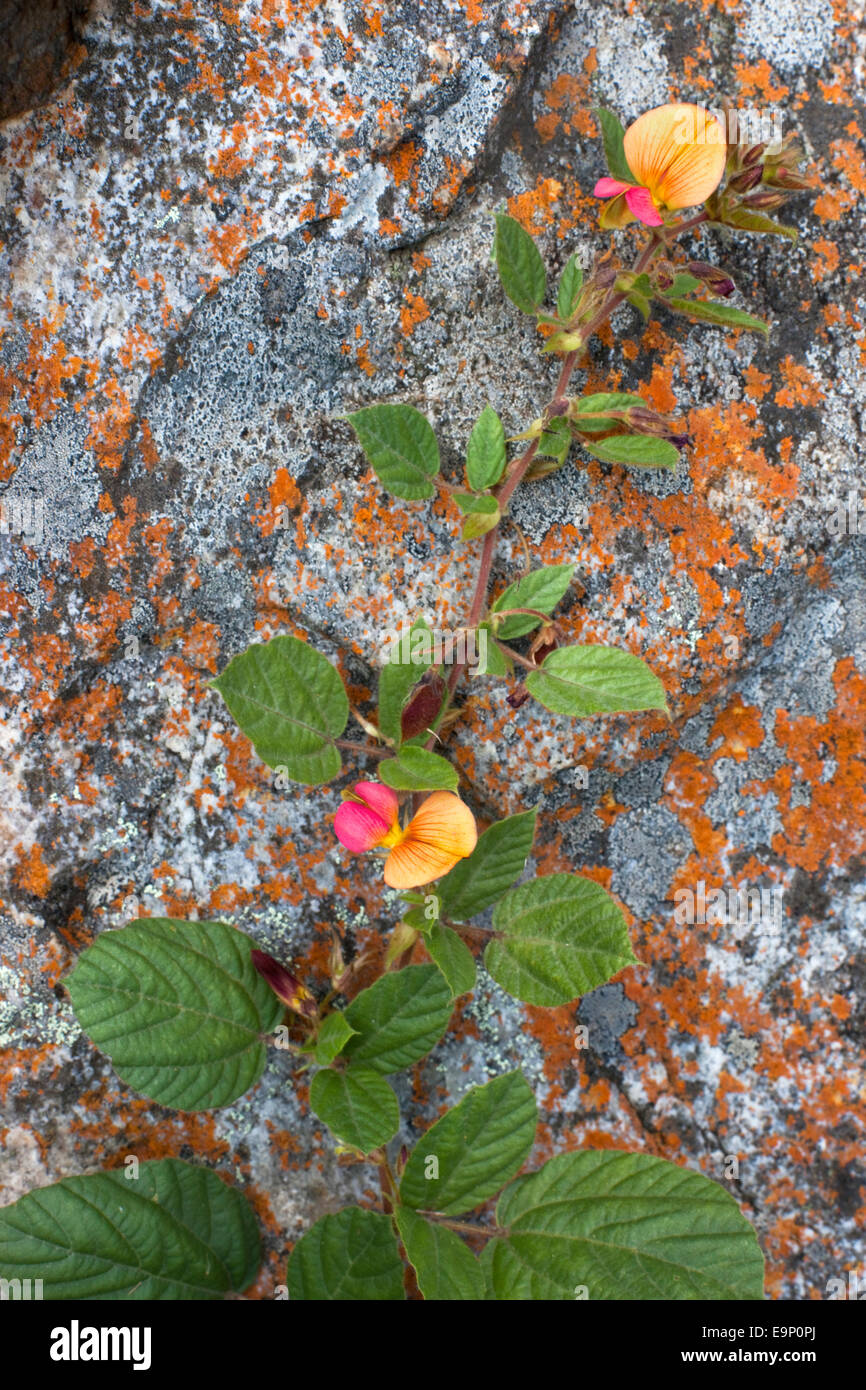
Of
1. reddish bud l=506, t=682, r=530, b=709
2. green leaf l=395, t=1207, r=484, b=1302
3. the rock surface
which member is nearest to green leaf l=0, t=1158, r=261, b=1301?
the rock surface

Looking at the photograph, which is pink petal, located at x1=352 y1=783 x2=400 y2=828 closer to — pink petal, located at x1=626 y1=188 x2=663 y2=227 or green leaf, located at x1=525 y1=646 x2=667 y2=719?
green leaf, located at x1=525 y1=646 x2=667 y2=719

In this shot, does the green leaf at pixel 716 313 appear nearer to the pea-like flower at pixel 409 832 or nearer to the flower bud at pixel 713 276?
the flower bud at pixel 713 276

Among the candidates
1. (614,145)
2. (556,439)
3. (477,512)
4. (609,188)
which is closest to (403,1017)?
(477,512)
